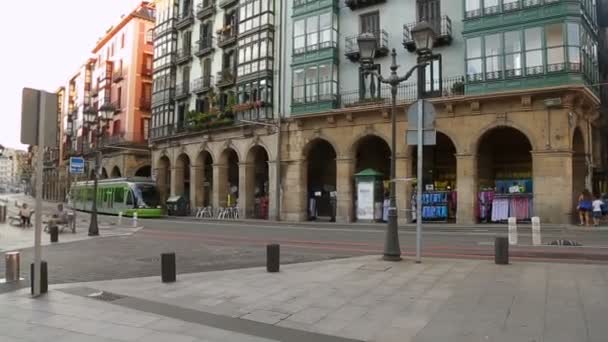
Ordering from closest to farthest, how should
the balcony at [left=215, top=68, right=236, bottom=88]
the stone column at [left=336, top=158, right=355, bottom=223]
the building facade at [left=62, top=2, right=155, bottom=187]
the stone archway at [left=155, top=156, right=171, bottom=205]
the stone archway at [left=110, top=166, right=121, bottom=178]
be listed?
1. the stone column at [left=336, top=158, right=355, bottom=223]
2. the balcony at [left=215, top=68, right=236, bottom=88]
3. the stone archway at [left=155, top=156, right=171, bottom=205]
4. the building facade at [left=62, top=2, right=155, bottom=187]
5. the stone archway at [left=110, top=166, right=121, bottom=178]

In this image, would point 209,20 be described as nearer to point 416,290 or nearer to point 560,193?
point 560,193

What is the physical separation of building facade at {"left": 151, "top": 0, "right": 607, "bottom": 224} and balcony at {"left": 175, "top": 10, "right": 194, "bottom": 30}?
18 centimetres

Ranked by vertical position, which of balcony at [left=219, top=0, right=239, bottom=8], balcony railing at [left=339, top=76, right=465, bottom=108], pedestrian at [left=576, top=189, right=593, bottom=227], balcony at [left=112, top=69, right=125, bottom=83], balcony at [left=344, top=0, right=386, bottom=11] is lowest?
pedestrian at [left=576, top=189, right=593, bottom=227]

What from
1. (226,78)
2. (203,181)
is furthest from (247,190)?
(226,78)

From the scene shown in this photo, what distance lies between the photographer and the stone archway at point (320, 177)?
34.4m

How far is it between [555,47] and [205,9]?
95.2ft

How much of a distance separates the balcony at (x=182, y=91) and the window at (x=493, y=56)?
27.3 metres

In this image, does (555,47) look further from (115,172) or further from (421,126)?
(115,172)

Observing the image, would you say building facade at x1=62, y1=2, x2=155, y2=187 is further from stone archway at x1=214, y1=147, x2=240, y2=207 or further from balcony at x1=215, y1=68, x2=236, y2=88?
stone archway at x1=214, y1=147, x2=240, y2=207

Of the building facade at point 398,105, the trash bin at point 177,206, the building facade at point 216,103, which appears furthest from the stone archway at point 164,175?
the trash bin at point 177,206

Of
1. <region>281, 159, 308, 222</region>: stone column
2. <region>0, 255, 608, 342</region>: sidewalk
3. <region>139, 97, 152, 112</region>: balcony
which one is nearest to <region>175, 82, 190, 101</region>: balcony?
<region>139, 97, 152, 112</region>: balcony

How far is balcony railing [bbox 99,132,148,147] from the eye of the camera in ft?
182

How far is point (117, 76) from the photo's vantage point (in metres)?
60.3

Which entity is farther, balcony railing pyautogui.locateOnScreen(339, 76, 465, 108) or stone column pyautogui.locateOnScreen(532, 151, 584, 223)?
balcony railing pyautogui.locateOnScreen(339, 76, 465, 108)
